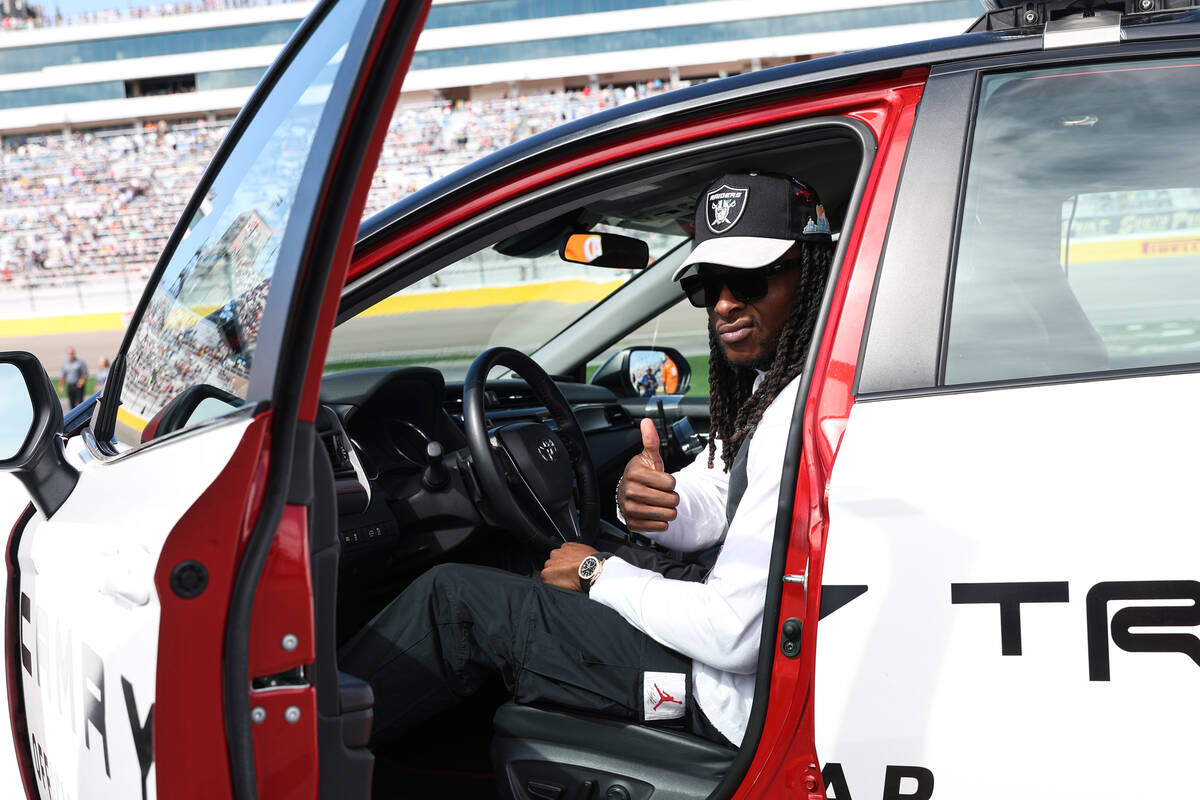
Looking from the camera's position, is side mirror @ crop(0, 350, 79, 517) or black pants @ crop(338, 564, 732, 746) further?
black pants @ crop(338, 564, 732, 746)

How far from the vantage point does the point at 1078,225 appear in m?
1.40

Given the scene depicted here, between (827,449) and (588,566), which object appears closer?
(827,449)

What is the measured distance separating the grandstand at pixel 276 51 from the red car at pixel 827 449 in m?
32.2

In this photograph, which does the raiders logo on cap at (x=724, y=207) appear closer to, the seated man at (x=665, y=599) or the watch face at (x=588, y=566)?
the seated man at (x=665, y=599)

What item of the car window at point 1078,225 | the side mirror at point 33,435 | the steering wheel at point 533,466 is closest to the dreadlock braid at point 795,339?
the car window at point 1078,225

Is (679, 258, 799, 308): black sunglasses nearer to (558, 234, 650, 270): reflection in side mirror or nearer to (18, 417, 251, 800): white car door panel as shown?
Result: (558, 234, 650, 270): reflection in side mirror

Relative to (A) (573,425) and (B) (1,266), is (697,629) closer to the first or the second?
(A) (573,425)

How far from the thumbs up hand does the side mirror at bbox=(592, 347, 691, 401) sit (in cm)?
134

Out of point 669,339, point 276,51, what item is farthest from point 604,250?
point 276,51

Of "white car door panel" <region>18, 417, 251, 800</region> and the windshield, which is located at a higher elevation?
the windshield

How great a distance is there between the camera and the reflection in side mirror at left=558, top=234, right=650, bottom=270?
2430 mm

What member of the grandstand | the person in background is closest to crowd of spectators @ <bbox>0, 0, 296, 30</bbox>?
the grandstand

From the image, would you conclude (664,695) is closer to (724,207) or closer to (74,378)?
(724,207)

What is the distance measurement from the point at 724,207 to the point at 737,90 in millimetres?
238
